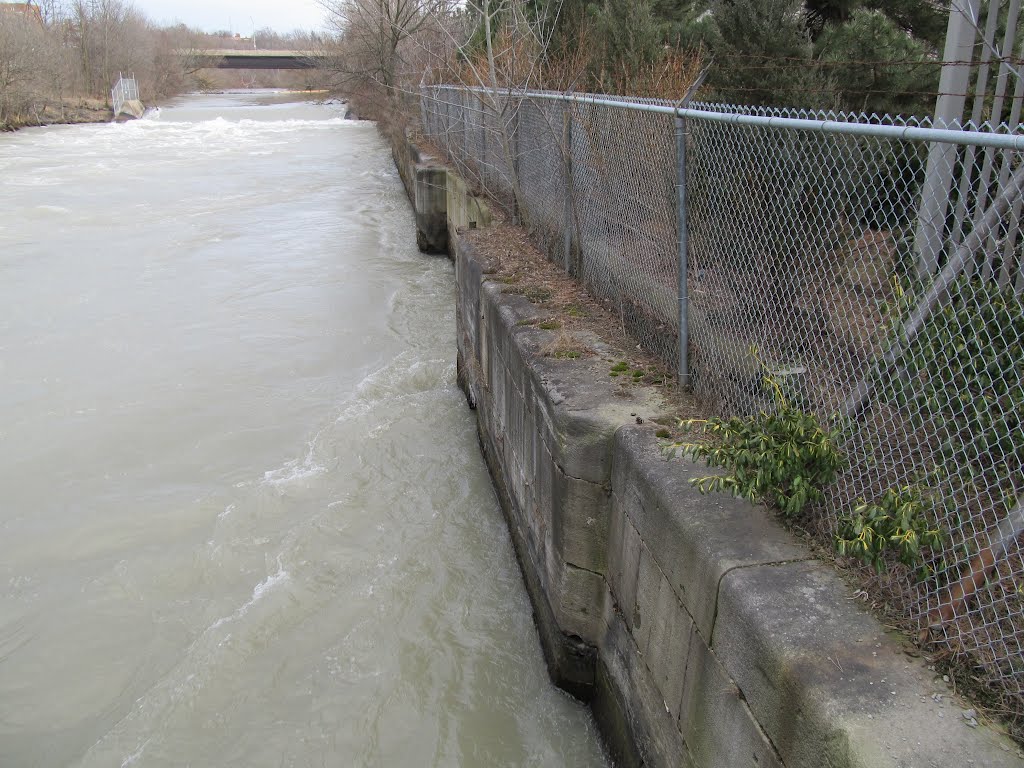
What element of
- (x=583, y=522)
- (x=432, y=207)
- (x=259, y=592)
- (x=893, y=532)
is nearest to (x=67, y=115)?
(x=432, y=207)

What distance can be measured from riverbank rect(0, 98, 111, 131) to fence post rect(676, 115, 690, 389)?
38914 mm

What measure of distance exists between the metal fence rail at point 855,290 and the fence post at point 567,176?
2 centimetres

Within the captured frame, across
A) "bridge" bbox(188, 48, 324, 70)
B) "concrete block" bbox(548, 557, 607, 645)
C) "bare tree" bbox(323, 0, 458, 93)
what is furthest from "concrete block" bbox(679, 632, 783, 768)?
"bridge" bbox(188, 48, 324, 70)

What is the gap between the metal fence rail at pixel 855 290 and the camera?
262 cm

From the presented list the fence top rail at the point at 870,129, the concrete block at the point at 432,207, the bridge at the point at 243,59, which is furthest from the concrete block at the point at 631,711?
the bridge at the point at 243,59

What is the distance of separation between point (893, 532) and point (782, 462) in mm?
506

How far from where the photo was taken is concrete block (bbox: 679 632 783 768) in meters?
2.53

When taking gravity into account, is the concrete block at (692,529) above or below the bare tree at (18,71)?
below

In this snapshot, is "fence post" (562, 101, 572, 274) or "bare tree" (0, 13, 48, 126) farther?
"bare tree" (0, 13, 48, 126)

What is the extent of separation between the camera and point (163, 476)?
6.79m

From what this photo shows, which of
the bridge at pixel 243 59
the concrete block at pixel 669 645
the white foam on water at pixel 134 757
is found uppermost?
the bridge at pixel 243 59

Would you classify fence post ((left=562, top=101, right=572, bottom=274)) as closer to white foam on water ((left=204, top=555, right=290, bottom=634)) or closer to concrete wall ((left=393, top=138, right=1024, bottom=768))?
concrete wall ((left=393, top=138, right=1024, bottom=768))

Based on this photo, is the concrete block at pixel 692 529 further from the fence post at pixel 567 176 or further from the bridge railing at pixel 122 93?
the bridge railing at pixel 122 93

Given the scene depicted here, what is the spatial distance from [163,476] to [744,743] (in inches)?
221
